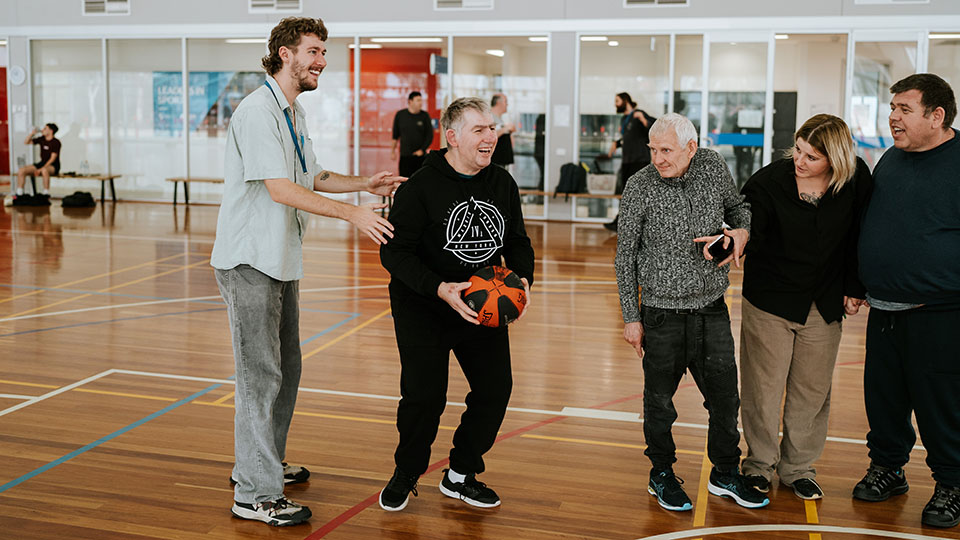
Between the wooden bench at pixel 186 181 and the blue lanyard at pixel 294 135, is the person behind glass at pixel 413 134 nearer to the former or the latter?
the wooden bench at pixel 186 181

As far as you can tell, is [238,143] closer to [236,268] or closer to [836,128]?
[236,268]

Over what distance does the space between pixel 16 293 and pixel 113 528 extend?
557cm

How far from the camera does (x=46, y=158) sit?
16.4 meters

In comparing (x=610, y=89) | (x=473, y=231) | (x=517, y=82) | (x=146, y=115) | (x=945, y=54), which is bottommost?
(x=473, y=231)

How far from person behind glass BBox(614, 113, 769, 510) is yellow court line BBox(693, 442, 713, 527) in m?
0.07

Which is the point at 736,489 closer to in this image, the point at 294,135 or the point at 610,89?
the point at 294,135

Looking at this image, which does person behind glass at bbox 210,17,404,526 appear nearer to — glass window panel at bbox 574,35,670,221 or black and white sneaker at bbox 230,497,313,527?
black and white sneaker at bbox 230,497,313,527

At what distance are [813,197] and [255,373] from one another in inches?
95.3

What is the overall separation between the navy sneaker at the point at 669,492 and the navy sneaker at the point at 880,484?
77cm

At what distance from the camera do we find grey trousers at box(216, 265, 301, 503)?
3.65 m

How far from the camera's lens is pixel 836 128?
3773 mm

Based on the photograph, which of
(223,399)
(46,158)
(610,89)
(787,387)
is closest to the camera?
(787,387)

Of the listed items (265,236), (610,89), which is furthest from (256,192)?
(610,89)

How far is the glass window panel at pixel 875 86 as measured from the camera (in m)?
13.7
